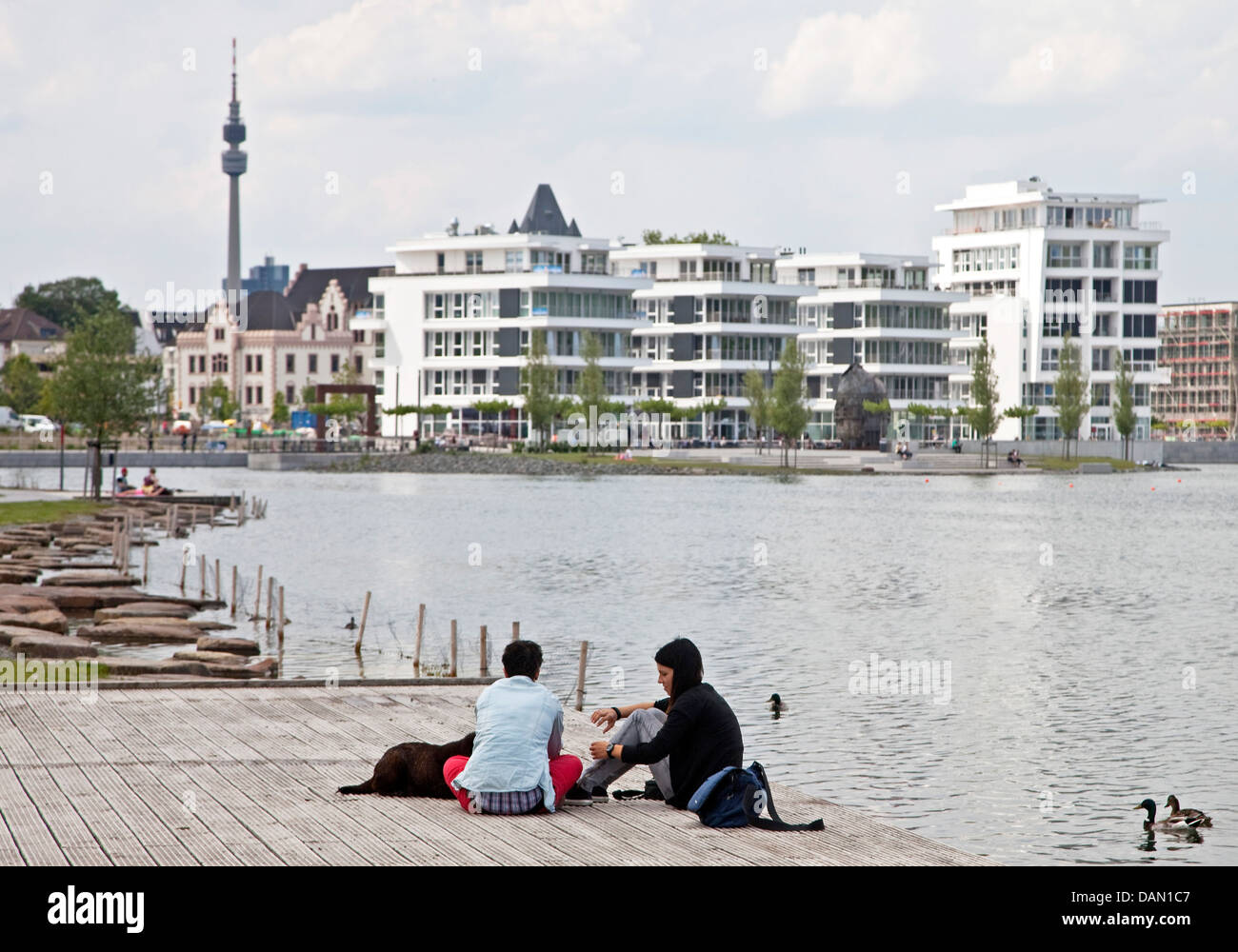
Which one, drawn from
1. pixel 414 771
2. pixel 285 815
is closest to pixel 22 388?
pixel 414 771

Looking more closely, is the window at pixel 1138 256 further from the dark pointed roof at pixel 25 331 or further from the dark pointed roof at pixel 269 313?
the dark pointed roof at pixel 25 331

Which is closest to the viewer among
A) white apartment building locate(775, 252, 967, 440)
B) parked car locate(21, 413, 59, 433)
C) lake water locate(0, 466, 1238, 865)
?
lake water locate(0, 466, 1238, 865)

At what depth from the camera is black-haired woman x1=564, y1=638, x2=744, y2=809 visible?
1404cm

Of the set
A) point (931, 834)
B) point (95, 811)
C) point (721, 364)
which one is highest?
point (721, 364)

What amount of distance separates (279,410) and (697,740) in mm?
161813

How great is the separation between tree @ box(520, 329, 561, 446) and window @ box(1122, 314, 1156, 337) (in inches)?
2582

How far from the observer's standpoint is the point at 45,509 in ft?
203

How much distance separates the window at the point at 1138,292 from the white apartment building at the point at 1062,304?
0.09 metres

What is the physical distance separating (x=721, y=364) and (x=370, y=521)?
80.7 m

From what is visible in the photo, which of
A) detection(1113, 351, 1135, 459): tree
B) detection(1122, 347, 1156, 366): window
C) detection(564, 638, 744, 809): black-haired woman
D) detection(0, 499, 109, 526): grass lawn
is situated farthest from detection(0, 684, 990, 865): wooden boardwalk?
detection(1122, 347, 1156, 366): window

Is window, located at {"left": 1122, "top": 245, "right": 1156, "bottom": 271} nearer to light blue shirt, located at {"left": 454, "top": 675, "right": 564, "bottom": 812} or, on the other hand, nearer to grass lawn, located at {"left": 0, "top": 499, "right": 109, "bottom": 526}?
grass lawn, located at {"left": 0, "top": 499, "right": 109, "bottom": 526}
